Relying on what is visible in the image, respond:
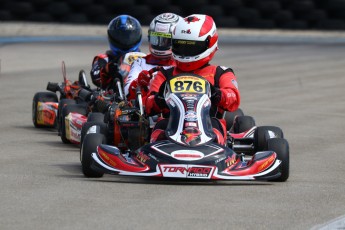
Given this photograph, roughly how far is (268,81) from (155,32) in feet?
21.9

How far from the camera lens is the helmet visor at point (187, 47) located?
771cm

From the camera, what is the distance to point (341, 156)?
874 cm

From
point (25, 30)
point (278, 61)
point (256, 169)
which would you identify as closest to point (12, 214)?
point (256, 169)

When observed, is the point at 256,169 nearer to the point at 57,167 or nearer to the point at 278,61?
the point at 57,167

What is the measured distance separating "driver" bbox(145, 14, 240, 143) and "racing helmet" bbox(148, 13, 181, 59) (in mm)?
1335

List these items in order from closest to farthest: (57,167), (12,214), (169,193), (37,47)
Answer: (12,214) → (169,193) → (57,167) → (37,47)

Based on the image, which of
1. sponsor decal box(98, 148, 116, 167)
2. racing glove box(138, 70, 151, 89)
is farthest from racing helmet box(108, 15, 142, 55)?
sponsor decal box(98, 148, 116, 167)

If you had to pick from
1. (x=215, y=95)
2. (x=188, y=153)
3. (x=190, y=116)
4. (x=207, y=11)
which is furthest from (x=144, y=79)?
(x=207, y=11)

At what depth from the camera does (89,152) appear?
23.4 ft

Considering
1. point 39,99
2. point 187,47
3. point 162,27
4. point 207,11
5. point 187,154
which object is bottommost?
point 207,11

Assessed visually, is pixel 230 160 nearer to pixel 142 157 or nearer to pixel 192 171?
pixel 192 171

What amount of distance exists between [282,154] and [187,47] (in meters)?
1.16

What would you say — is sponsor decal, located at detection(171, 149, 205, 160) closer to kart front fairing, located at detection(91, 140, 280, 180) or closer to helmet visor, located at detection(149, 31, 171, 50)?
kart front fairing, located at detection(91, 140, 280, 180)

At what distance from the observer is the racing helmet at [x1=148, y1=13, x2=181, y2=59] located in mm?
9227
